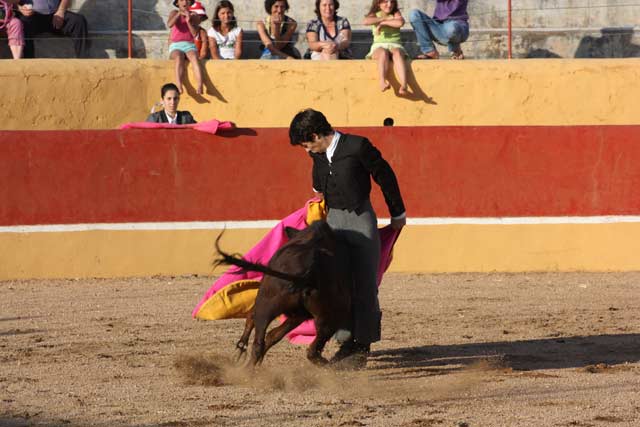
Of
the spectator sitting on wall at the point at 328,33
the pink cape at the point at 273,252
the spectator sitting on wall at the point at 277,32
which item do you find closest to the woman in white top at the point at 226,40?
the spectator sitting on wall at the point at 277,32

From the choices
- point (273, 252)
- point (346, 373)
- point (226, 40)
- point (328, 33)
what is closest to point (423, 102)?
point (328, 33)

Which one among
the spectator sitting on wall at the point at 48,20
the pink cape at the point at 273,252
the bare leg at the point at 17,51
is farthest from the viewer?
the spectator sitting on wall at the point at 48,20

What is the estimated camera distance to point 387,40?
416 inches

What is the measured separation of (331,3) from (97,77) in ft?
6.93

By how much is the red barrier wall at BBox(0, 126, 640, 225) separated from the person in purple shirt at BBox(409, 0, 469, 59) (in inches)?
58.2

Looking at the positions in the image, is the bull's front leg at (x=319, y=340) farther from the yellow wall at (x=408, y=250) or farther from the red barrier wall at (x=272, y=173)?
the red barrier wall at (x=272, y=173)

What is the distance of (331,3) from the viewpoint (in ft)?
35.5

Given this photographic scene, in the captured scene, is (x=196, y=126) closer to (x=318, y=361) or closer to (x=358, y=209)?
(x=358, y=209)

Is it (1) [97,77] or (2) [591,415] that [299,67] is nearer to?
(1) [97,77]

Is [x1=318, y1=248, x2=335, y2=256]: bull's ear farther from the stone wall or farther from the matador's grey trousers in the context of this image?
the stone wall

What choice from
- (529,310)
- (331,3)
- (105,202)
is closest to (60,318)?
(105,202)

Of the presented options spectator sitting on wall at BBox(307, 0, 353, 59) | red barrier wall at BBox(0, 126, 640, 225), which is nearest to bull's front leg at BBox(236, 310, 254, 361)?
red barrier wall at BBox(0, 126, 640, 225)

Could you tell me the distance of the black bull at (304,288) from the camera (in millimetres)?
5234

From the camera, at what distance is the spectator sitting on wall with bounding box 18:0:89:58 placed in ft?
35.0
